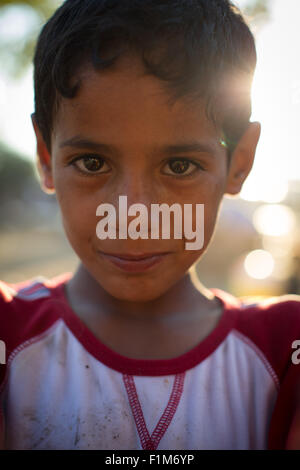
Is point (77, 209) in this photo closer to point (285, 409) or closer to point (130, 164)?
point (130, 164)

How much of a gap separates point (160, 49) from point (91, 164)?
0.37 metres

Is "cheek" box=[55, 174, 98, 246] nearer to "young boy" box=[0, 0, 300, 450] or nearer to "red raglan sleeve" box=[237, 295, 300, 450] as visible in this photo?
"young boy" box=[0, 0, 300, 450]

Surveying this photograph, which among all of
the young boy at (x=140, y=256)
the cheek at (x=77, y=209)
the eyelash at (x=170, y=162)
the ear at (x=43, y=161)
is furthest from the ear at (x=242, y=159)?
the ear at (x=43, y=161)

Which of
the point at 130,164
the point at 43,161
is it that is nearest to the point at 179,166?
the point at 130,164

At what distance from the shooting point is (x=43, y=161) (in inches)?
57.3

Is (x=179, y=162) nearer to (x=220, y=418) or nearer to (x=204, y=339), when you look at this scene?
(x=204, y=339)

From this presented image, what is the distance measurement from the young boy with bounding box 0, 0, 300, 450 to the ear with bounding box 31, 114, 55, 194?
6 centimetres

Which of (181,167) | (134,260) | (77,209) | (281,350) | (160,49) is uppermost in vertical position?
(160,49)

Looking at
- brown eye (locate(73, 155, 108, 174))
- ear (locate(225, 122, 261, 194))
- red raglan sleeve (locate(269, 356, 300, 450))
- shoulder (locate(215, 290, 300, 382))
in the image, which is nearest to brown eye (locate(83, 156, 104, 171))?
brown eye (locate(73, 155, 108, 174))

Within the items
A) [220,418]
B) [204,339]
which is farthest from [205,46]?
[220,418]

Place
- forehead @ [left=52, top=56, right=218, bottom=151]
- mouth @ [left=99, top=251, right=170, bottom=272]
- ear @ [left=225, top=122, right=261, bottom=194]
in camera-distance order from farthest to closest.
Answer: ear @ [left=225, top=122, right=261, bottom=194] < mouth @ [left=99, top=251, right=170, bottom=272] < forehead @ [left=52, top=56, right=218, bottom=151]

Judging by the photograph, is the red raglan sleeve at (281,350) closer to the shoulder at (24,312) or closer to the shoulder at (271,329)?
the shoulder at (271,329)

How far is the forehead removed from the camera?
1.09m
